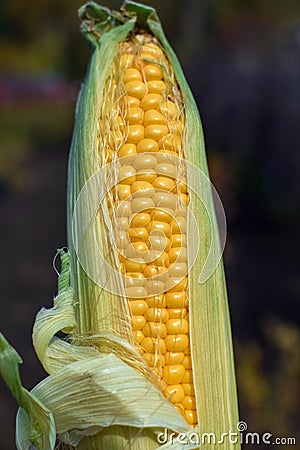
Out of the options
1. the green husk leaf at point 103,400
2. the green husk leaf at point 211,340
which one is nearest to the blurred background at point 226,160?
the green husk leaf at point 211,340

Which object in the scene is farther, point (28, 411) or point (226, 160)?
point (226, 160)

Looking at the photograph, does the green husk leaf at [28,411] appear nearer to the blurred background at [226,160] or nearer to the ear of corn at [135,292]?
the ear of corn at [135,292]

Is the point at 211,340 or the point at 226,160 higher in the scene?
the point at 211,340

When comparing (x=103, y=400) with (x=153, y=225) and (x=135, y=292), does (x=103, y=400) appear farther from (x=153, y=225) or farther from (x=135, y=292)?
(x=153, y=225)

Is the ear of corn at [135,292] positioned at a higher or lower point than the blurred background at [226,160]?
higher

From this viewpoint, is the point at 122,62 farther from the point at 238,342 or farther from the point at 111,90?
the point at 238,342

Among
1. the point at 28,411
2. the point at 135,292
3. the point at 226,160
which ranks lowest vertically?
the point at 226,160

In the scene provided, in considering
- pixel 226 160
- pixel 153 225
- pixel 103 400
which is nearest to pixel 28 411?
pixel 103 400
